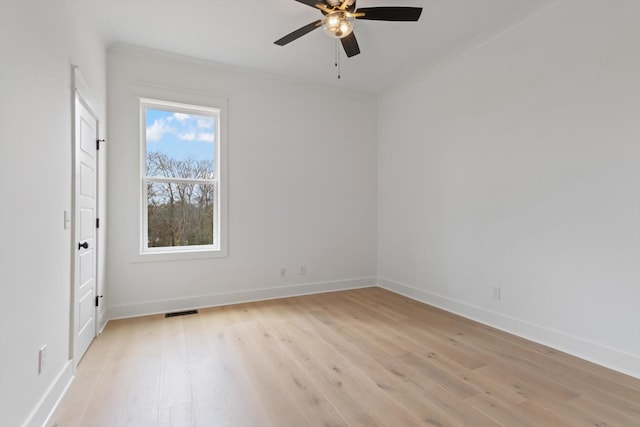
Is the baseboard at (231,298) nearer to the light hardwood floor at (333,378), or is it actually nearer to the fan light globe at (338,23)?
the light hardwood floor at (333,378)

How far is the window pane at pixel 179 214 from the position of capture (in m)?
3.65

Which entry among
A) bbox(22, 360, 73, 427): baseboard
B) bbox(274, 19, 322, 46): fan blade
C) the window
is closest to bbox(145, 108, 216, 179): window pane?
the window

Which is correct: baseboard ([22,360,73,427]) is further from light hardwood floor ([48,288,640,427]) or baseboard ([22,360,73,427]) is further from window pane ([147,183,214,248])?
window pane ([147,183,214,248])

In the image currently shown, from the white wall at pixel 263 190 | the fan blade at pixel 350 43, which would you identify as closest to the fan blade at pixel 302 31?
the fan blade at pixel 350 43

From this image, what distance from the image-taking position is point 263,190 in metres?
4.09

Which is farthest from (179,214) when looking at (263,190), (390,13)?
(390,13)

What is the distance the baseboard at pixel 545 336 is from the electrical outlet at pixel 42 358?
11.7 ft

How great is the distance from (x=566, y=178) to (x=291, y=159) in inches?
118

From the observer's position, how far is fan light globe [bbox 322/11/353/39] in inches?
93.7

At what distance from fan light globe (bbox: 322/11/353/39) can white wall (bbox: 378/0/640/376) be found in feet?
5.50

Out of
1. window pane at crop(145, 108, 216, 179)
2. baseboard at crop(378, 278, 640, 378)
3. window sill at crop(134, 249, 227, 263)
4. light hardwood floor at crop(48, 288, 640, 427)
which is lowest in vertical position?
light hardwood floor at crop(48, 288, 640, 427)

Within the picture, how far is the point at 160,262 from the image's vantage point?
11.7 ft

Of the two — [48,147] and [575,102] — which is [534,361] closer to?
[575,102]

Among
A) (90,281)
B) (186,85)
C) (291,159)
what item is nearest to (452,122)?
(291,159)
